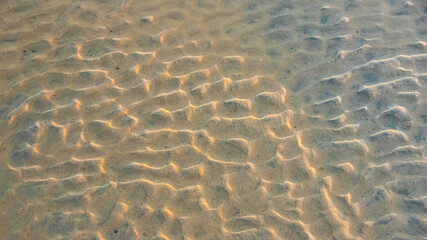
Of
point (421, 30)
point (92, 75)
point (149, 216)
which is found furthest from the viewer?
point (421, 30)

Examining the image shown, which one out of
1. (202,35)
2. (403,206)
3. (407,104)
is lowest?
(403,206)

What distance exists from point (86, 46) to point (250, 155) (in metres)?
2.25

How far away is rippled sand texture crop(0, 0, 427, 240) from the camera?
11.2ft

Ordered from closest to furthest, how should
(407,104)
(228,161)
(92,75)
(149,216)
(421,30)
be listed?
(149,216) → (228,161) → (407,104) → (92,75) → (421,30)

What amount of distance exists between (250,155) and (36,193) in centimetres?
189

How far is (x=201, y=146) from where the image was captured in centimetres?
383

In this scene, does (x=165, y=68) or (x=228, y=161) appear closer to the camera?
(x=228, y=161)

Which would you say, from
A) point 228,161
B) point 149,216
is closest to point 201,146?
point 228,161

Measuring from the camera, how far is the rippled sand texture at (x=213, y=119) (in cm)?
343

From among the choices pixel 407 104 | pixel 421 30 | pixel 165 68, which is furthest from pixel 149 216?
pixel 421 30

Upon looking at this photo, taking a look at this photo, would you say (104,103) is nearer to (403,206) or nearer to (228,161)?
(228,161)

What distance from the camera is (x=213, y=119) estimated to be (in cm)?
400

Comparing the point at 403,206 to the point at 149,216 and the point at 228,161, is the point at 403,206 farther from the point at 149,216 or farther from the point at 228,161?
the point at 149,216

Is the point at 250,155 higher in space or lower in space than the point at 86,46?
lower
